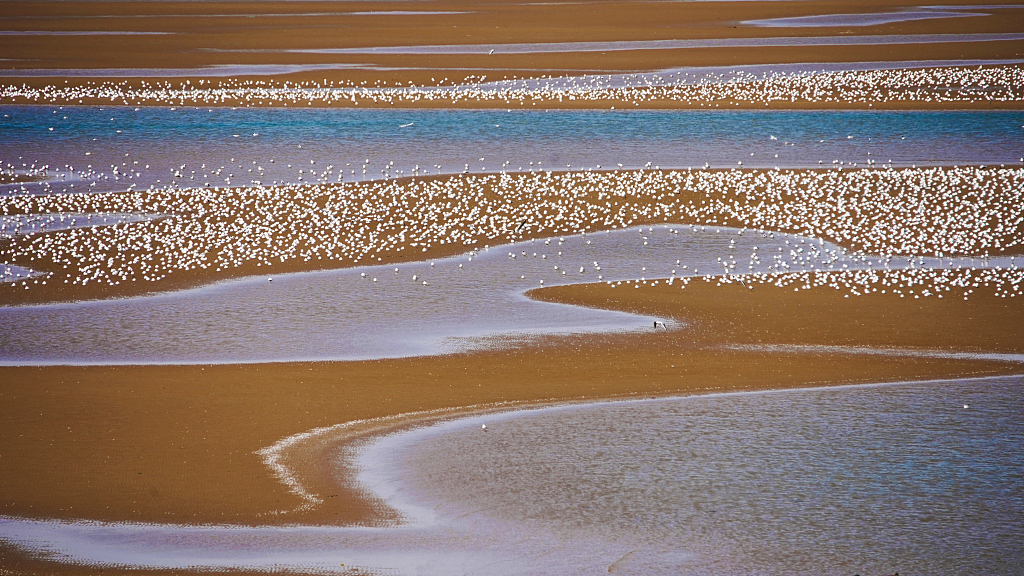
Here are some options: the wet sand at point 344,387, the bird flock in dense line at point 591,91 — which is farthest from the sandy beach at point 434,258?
the bird flock in dense line at point 591,91

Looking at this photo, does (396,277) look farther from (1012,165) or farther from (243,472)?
(1012,165)

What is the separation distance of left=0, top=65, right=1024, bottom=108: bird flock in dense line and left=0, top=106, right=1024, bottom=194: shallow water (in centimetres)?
139

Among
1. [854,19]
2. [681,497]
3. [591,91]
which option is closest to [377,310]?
[681,497]

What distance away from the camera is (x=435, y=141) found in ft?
75.8

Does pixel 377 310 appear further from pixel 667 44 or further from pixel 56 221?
pixel 667 44

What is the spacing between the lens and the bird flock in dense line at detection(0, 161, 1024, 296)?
1541 centimetres

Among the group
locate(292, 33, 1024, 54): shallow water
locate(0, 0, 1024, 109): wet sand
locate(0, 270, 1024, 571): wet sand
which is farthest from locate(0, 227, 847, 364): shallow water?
locate(292, 33, 1024, 54): shallow water

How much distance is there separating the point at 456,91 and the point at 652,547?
22925 millimetres

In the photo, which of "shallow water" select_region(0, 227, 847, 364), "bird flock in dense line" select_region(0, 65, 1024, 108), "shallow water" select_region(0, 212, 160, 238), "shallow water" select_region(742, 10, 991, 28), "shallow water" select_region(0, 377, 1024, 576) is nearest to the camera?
"shallow water" select_region(0, 377, 1024, 576)

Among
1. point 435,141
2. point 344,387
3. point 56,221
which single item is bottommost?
point 344,387

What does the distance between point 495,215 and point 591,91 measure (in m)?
12.1

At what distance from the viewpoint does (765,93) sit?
2772cm

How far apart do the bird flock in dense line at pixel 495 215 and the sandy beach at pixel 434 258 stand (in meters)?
0.06

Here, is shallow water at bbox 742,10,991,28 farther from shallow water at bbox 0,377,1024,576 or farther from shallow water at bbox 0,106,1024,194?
shallow water at bbox 0,377,1024,576
